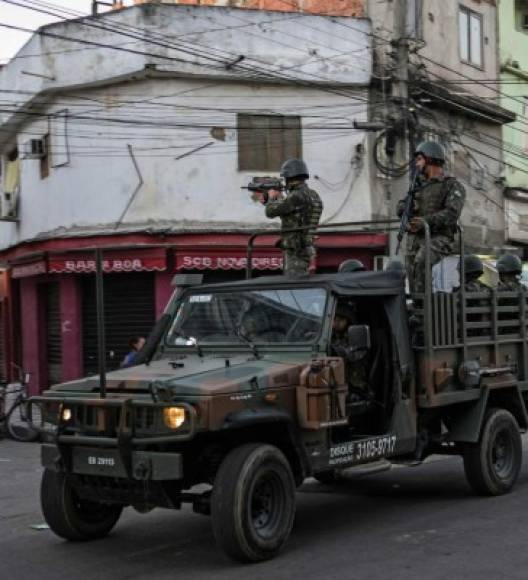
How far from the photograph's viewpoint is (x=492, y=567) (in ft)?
17.6

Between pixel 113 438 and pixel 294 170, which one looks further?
pixel 294 170

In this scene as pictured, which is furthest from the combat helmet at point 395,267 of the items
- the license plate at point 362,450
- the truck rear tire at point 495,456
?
the truck rear tire at point 495,456

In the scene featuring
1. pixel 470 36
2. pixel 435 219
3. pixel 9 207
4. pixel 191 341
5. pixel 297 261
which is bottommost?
pixel 191 341

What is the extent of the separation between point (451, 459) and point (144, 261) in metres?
8.19

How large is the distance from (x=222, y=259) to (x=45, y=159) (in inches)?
198

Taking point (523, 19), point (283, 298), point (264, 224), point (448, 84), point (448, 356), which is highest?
point (523, 19)

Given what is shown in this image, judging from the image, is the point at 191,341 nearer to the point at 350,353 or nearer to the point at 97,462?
the point at 350,353

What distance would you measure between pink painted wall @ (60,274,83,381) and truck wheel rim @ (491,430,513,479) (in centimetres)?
1115

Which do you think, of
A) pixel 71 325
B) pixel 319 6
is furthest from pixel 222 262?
pixel 319 6

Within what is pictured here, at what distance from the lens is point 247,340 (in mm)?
6645

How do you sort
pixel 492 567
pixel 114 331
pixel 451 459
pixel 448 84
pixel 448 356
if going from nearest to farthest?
pixel 492 567
pixel 448 356
pixel 451 459
pixel 114 331
pixel 448 84

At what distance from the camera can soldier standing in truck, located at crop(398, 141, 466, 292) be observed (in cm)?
755

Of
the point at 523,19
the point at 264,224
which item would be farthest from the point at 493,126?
the point at 264,224

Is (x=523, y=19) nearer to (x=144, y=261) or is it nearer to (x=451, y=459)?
(x=144, y=261)
